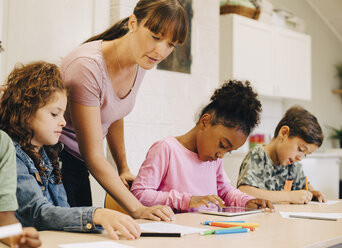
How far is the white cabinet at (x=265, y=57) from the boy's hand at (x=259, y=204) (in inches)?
91.2

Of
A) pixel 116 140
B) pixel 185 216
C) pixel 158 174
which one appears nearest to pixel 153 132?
pixel 116 140

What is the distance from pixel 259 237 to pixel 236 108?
71cm

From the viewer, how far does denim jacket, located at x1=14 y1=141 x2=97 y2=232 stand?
100cm

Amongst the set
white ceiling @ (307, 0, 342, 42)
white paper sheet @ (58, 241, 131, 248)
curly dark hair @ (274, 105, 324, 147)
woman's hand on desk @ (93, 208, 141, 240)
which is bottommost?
white paper sheet @ (58, 241, 131, 248)

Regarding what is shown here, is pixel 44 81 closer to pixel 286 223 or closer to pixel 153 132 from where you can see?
pixel 286 223

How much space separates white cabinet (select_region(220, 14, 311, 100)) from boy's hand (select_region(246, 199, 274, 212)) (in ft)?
7.60

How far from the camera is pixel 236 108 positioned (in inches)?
65.1

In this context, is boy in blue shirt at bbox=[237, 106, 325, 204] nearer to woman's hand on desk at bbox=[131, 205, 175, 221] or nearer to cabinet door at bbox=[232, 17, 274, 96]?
woman's hand on desk at bbox=[131, 205, 175, 221]

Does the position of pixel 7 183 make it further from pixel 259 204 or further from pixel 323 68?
pixel 323 68

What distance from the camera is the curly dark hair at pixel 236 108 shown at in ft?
5.36

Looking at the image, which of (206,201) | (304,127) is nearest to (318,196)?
(304,127)

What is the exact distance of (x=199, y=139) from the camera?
5.58 feet

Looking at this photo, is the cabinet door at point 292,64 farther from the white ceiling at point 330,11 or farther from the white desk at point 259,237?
the white desk at point 259,237

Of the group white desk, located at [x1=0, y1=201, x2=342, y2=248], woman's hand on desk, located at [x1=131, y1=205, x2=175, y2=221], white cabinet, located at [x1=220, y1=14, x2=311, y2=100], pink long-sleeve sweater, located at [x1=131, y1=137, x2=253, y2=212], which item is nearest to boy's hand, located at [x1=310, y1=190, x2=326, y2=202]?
pink long-sleeve sweater, located at [x1=131, y1=137, x2=253, y2=212]
